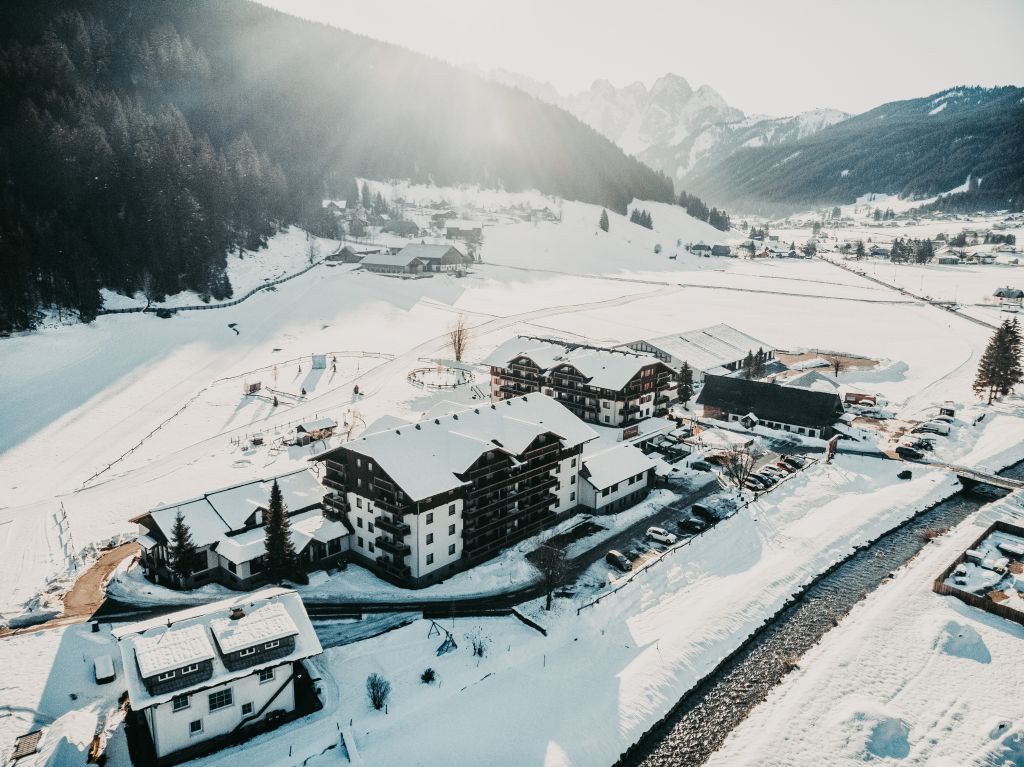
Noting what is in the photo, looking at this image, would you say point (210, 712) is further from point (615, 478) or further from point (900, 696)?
point (900, 696)

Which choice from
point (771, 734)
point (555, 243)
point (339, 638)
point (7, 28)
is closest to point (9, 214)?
point (7, 28)

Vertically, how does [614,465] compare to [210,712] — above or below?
above

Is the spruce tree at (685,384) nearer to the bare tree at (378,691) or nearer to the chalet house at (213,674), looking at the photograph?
the bare tree at (378,691)

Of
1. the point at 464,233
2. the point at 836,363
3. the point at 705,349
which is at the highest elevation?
the point at 464,233

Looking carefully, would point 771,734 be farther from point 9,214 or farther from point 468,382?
point 9,214

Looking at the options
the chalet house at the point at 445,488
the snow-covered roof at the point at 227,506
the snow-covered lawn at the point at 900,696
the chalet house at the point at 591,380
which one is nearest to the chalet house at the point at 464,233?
the chalet house at the point at 591,380

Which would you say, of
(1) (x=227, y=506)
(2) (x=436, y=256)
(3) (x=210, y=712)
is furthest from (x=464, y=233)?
(3) (x=210, y=712)

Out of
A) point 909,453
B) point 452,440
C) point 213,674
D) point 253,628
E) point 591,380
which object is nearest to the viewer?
point 213,674
